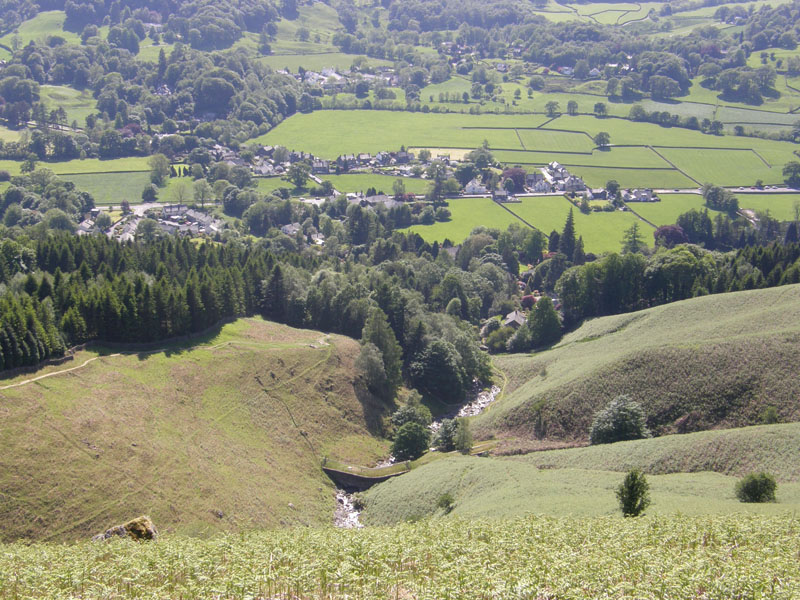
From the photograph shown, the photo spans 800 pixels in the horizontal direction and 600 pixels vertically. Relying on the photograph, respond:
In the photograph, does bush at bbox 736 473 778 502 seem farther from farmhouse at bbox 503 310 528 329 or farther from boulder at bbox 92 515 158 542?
farmhouse at bbox 503 310 528 329

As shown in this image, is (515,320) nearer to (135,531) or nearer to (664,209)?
(664,209)

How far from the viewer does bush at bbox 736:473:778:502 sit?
171 ft

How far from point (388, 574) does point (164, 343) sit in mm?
58187

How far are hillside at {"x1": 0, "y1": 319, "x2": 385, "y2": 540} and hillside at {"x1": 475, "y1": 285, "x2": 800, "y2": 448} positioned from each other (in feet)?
71.4

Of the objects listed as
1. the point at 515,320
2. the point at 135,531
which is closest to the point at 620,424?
the point at 135,531

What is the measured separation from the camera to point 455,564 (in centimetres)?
3700

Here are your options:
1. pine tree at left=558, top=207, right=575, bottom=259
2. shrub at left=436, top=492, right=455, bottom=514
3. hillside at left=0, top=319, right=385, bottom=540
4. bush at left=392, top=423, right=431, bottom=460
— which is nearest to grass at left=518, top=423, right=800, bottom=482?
shrub at left=436, top=492, right=455, bottom=514

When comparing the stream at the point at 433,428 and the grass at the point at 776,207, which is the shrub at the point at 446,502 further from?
the grass at the point at 776,207

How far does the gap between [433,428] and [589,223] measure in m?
109

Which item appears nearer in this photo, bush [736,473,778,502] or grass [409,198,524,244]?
bush [736,473,778,502]

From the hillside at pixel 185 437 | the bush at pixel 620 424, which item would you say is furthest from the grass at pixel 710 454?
the hillside at pixel 185 437

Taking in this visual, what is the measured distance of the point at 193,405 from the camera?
3014 inches

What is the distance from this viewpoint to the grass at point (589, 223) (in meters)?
174

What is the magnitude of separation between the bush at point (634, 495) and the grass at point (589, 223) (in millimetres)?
124415
